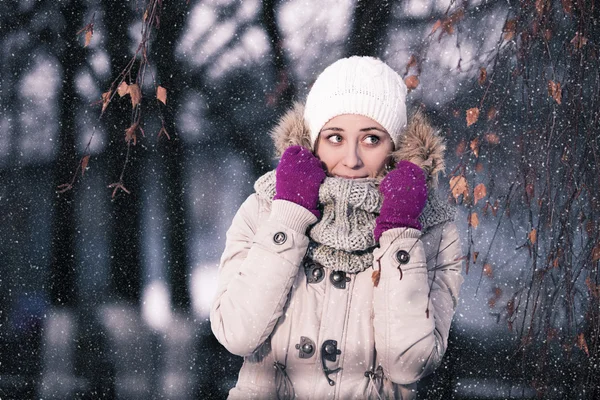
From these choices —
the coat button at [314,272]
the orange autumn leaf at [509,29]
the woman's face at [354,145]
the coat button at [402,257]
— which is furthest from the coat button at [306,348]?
the orange autumn leaf at [509,29]

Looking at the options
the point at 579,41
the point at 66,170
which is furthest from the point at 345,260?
the point at 66,170

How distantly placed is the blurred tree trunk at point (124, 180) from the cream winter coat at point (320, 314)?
5.16 ft

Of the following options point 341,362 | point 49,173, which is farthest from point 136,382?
A: point 341,362

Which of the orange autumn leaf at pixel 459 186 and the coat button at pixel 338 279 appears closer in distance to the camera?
the orange autumn leaf at pixel 459 186

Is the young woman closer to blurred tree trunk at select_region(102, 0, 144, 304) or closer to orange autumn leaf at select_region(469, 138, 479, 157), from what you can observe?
orange autumn leaf at select_region(469, 138, 479, 157)

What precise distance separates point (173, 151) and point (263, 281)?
5.92ft

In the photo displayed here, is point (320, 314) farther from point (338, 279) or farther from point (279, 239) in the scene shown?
point (279, 239)

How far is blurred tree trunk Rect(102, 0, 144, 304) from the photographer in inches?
130

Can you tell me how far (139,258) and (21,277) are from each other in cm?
51

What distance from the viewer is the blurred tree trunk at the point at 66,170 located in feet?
10.7

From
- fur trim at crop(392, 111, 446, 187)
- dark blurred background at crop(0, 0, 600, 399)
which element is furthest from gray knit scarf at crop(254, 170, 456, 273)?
dark blurred background at crop(0, 0, 600, 399)

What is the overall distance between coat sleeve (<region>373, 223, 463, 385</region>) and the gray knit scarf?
8 centimetres

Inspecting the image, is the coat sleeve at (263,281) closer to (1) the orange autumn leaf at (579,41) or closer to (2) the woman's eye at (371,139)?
(2) the woman's eye at (371,139)

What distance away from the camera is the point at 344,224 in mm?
1835
